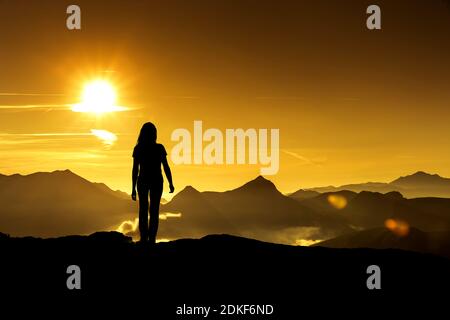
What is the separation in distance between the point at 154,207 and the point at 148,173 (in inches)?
47.9

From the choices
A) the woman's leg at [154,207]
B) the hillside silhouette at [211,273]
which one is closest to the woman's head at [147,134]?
the woman's leg at [154,207]

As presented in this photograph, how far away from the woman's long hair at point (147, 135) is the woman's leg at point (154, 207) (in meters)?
1.57

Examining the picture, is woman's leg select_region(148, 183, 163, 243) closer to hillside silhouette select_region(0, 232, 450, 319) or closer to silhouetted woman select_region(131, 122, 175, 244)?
silhouetted woman select_region(131, 122, 175, 244)

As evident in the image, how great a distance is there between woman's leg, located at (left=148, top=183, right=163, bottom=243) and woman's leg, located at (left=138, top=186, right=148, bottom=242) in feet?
0.59

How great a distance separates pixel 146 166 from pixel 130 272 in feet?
13.1

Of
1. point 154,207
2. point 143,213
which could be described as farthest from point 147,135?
point 143,213

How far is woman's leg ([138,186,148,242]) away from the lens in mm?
19406

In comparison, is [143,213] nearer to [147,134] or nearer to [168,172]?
[168,172]

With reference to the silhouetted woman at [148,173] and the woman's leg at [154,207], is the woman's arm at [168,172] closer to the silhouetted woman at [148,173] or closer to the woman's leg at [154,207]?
the silhouetted woman at [148,173]

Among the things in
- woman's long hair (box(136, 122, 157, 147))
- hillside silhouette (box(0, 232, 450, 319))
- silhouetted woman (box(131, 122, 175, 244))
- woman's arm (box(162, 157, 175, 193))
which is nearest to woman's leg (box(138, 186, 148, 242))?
silhouetted woman (box(131, 122, 175, 244))

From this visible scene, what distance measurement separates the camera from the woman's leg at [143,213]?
1941cm

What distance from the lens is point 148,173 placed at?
1936cm
